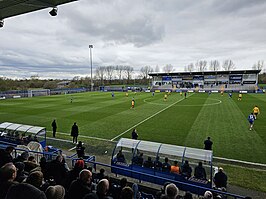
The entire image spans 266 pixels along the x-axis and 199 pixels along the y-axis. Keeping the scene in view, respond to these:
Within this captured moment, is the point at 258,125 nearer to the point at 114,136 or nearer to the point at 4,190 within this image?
the point at 114,136

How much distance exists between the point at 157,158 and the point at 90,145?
6.05 meters

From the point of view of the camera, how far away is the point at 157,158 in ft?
27.2

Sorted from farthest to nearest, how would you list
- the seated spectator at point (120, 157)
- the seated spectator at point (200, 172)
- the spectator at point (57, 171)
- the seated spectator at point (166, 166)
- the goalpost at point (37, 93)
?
the goalpost at point (37, 93) → the seated spectator at point (120, 157) → the seated spectator at point (166, 166) → the seated spectator at point (200, 172) → the spectator at point (57, 171)

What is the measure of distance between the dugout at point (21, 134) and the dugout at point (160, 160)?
5577mm

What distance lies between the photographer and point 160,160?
827cm

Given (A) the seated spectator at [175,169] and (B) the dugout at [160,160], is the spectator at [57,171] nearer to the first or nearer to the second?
(B) the dugout at [160,160]

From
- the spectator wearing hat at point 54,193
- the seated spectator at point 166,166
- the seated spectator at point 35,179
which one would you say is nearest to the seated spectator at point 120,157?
the seated spectator at point 166,166

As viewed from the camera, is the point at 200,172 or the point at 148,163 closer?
the point at 200,172

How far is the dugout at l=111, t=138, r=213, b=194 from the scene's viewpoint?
Result: 7.43 meters

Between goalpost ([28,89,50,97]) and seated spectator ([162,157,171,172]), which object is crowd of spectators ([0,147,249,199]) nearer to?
seated spectator ([162,157,171,172])

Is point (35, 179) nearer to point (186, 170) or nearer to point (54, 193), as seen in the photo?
point (54, 193)

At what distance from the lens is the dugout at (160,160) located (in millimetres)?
7434

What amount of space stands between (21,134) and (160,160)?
8911 millimetres

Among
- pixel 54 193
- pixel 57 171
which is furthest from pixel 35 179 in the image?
pixel 57 171
